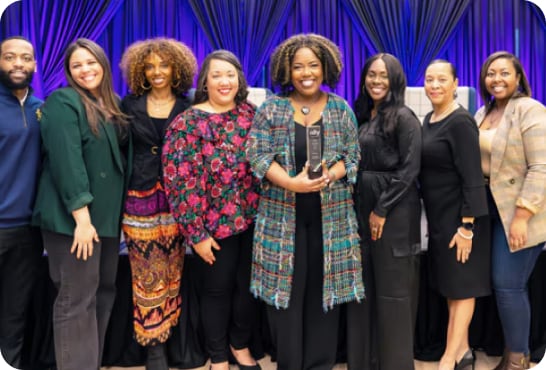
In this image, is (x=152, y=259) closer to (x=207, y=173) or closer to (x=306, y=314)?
(x=207, y=173)

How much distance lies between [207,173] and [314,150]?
0.46m

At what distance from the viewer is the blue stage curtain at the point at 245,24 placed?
16.5 feet

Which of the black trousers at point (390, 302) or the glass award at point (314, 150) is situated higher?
the glass award at point (314, 150)

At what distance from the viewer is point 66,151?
187 cm

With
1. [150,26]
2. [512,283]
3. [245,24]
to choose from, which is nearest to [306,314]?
[512,283]

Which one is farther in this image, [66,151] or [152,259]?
[152,259]

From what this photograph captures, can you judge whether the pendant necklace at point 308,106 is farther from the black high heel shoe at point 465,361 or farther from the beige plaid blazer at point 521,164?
the black high heel shoe at point 465,361

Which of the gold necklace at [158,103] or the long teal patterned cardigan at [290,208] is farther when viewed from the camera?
the gold necklace at [158,103]

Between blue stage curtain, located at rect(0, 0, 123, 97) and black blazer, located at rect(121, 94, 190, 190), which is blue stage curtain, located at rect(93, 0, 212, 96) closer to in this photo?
blue stage curtain, located at rect(0, 0, 123, 97)

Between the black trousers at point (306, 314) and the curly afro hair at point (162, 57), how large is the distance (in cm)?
76

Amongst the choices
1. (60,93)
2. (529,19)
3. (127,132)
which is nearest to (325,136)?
(127,132)

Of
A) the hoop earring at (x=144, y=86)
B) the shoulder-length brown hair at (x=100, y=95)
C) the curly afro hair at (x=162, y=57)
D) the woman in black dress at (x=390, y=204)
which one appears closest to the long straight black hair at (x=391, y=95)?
the woman in black dress at (x=390, y=204)

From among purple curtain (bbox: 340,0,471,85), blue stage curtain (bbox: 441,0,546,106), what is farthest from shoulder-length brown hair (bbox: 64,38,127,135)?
blue stage curtain (bbox: 441,0,546,106)

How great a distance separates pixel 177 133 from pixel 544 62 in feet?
15.0
